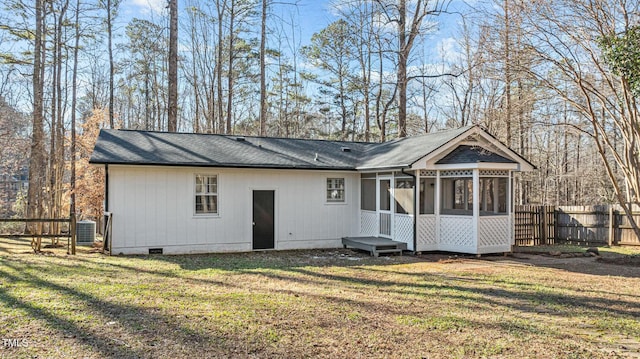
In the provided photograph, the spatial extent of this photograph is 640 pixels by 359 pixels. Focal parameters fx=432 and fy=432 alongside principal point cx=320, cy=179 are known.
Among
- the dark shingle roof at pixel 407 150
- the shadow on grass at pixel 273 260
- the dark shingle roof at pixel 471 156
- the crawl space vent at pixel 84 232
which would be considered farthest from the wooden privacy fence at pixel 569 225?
the crawl space vent at pixel 84 232

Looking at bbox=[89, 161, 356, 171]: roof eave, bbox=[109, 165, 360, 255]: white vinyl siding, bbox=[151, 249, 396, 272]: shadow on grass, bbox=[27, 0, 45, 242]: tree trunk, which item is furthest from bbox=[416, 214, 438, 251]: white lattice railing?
bbox=[27, 0, 45, 242]: tree trunk

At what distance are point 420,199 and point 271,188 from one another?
4344 mm

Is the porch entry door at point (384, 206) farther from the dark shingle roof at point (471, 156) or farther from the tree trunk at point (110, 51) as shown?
the tree trunk at point (110, 51)

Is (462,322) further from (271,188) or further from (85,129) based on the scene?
(85,129)

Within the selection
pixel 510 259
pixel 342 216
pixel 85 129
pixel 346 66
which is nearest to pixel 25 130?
pixel 85 129

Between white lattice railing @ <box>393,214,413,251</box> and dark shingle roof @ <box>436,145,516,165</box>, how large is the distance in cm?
182

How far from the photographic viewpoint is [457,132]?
1241cm

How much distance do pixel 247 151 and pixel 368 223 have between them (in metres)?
4.39

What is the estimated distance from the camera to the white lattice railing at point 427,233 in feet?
39.3

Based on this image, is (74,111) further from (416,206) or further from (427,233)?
(427,233)

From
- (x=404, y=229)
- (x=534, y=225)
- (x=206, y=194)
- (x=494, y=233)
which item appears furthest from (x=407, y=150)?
(x=534, y=225)

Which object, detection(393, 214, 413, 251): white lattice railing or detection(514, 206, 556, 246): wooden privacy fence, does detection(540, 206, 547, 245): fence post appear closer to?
detection(514, 206, 556, 246): wooden privacy fence

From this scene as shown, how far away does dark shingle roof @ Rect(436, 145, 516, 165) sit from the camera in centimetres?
1155

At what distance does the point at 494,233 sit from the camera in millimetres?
11930
